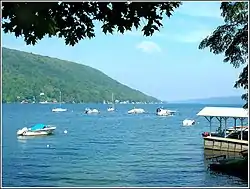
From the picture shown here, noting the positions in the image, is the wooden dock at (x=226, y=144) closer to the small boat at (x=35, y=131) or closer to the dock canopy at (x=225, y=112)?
the dock canopy at (x=225, y=112)

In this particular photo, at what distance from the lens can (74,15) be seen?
2.79 metres

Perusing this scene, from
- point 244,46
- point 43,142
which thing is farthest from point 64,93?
point 244,46

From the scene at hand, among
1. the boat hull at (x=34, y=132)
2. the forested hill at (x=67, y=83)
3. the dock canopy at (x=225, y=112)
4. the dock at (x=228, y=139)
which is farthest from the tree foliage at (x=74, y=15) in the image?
the forested hill at (x=67, y=83)

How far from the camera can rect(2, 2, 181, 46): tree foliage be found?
254 cm

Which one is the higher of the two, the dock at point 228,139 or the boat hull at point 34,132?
the dock at point 228,139

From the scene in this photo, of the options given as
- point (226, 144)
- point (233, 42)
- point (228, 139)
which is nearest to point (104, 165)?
point (226, 144)

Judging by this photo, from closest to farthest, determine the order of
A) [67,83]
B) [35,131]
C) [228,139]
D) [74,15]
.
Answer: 1. [74,15]
2. [228,139]
3. [35,131]
4. [67,83]

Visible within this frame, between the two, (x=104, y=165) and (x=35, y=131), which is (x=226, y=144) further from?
(x=35, y=131)

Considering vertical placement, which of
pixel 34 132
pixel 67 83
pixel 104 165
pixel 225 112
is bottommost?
pixel 104 165

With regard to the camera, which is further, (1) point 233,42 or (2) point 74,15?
(1) point 233,42

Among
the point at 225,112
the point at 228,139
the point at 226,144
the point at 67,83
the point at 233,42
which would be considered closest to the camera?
the point at 233,42

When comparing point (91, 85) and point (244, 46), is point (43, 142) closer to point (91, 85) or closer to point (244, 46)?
point (244, 46)

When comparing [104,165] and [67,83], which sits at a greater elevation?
[67,83]

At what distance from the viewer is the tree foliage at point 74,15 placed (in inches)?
100
